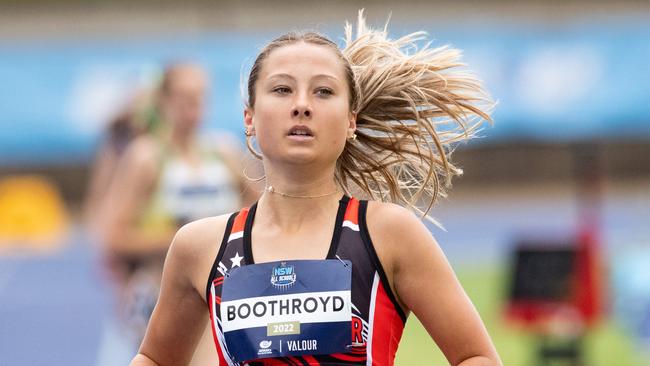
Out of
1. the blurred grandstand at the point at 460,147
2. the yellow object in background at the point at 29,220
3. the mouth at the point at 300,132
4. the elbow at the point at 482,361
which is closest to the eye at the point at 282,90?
the mouth at the point at 300,132

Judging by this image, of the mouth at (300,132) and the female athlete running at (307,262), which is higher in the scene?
the mouth at (300,132)

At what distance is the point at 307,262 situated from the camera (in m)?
3.43

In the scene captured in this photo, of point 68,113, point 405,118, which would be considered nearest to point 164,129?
point 405,118

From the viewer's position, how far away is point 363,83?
12.7 ft

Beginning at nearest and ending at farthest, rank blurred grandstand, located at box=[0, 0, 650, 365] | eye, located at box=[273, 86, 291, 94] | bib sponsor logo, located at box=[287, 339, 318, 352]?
bib sponsor logo, located at box=[287, 339, 318, 352]
eye, located at box=[273, 86, 291, 94]
blurred grandstand, located at box=[0, 0, 650, 365]

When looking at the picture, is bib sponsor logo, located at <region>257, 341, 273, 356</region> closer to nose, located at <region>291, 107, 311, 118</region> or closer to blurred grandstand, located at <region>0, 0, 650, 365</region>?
nose, located at <region>291, 107, 311, 118</region>

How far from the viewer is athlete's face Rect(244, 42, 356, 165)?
3.46 m

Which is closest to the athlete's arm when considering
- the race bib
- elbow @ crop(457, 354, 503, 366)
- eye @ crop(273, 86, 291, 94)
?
the race bib

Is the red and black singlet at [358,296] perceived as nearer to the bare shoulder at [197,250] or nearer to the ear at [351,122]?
the bare shoulder at [197,250]

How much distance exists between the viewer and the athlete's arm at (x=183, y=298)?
3.60 m

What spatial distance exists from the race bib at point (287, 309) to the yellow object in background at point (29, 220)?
1504 centimetres

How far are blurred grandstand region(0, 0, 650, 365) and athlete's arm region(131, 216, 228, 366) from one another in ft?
30.4

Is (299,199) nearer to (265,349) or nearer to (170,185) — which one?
(265,349)

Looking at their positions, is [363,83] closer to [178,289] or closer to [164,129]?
[178,289]
